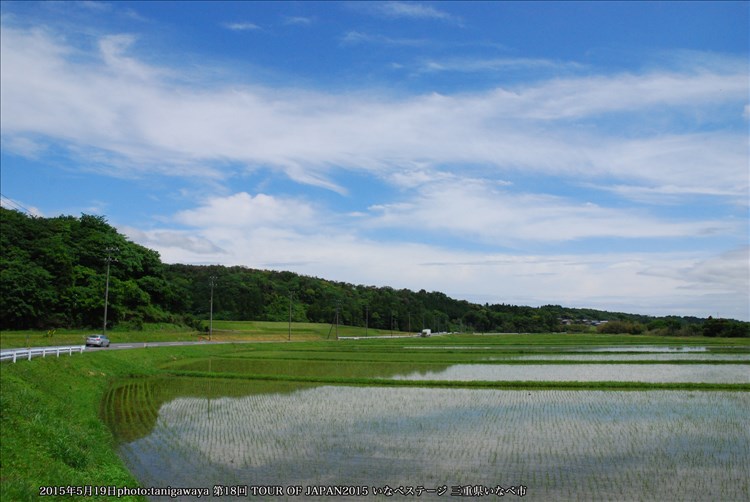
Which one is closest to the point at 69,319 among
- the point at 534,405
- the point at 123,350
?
the point at 123,350

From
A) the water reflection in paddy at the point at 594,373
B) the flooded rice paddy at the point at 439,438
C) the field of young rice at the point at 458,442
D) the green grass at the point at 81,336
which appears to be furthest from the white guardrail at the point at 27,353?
the water reflection in paddy at the point at 594,373

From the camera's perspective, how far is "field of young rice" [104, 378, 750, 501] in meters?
11.7

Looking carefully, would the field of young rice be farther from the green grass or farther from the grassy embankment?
the green grass

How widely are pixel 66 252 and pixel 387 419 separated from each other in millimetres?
51310

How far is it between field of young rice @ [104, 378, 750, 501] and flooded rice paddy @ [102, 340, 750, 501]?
0.04 meters

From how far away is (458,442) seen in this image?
49.2 feet

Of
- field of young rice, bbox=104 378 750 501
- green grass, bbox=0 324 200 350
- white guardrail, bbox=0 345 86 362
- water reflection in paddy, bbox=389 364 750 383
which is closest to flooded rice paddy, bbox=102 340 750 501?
field of young rice, bbox=104 378 750 501

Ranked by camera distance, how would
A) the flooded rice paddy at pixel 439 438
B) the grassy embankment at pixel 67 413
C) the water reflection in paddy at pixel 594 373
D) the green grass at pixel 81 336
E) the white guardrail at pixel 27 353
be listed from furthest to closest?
1. the green grass at pixel 81 336
2. the water reflection in paddy at pixel 594 373
3. the white guardrail at pixel 27 353
4. the flooded rice paddy at pixel 439 438
5. the grassy embankment at pixel 67 413

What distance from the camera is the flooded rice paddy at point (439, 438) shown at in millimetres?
11688

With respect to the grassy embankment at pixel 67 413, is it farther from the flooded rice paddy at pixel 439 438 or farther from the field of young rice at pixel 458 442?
the field of young rice at pixel 458 442

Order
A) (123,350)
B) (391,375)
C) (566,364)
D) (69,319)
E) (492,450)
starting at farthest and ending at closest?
(69,319), (566,364), (123,350), (391,375), (492,450)

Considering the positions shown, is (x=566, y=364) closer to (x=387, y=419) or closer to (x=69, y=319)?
(x=387, y=419)

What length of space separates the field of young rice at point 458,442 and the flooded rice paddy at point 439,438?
43 mm

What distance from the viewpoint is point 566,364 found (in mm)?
39844
